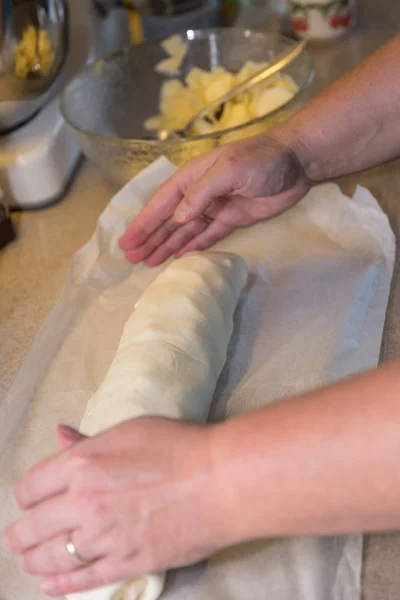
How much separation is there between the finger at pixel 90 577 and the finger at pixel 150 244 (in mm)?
613

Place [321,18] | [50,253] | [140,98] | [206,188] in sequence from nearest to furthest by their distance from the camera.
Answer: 1. [206,188]
2. [50,253]
3. [140,98]
4. [321,18]

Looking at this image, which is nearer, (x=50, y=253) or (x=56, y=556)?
(x=56, y=556)

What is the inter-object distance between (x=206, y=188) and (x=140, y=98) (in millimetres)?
A: 578

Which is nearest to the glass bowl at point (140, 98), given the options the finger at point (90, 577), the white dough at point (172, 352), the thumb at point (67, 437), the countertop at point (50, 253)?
the countertop at point (50, 253)

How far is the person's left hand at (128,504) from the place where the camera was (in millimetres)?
568

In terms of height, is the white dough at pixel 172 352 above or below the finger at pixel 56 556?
below

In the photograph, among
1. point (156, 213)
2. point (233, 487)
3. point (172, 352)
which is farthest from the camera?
point (156, 213)

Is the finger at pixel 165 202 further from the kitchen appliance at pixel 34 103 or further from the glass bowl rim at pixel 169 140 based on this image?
the kitchen appliance at pixel 34 103

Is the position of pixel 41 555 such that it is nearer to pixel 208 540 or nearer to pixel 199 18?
pixel 208 540

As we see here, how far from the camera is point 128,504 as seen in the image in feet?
1.88

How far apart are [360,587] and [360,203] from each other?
0.68m

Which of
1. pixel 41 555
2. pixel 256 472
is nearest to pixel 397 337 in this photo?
pixel 256 472

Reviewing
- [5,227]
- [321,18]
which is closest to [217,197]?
[5,227]

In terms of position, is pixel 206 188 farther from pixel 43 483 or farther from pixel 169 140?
pixel 43 483
